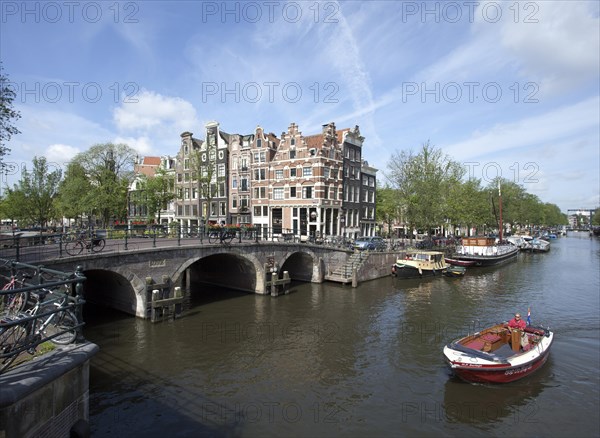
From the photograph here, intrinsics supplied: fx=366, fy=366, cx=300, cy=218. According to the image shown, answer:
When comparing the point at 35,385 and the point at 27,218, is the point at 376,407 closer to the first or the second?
the point at 35,385

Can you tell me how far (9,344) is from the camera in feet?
18.4

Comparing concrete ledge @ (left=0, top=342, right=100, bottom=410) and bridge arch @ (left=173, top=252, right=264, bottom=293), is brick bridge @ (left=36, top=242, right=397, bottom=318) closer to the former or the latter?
bridge arch @ (left=173, top=252, right=264, bottom=293)

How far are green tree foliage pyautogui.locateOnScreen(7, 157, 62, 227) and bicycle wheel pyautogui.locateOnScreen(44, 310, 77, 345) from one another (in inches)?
1914

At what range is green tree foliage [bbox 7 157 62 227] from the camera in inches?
1821

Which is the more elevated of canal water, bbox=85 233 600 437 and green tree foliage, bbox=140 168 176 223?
green tree foliage, bbox=140 168 176 223

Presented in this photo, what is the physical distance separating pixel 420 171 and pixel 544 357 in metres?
37.3

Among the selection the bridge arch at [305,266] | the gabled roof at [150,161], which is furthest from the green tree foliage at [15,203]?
the bridge arch at [305,266]

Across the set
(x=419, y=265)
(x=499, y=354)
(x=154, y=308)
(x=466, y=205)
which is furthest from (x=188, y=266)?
(x=466, y=205)

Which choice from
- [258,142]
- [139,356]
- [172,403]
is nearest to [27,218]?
[258,142]

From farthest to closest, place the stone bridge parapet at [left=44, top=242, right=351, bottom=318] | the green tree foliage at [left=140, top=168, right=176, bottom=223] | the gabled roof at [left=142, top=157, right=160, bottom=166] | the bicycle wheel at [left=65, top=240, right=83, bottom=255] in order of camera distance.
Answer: the gabled roof at [left=142, top=157, right=160, bottom=166] < the green tree foliage at [left=140, top=168, right=176, bottom=223] < the stone bridge parapet at [left=44, top=242, right=351, bottom=318] < the bicycle wheel at [left=65, top=240, right=83, bottom=255]

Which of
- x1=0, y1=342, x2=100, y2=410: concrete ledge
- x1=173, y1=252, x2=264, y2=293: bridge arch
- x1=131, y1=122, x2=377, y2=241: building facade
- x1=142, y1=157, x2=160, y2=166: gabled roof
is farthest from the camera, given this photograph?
x1=142, y1=157, x2=160, y2=166: gabled roof

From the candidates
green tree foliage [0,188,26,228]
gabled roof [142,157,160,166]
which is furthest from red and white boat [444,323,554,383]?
gabled roof [142,157,160,166]

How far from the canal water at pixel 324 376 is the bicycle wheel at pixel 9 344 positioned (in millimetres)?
5154

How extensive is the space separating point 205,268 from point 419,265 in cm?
2050
